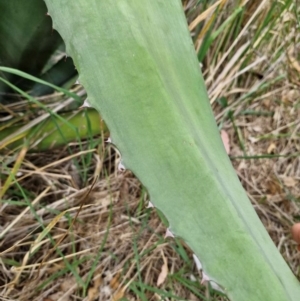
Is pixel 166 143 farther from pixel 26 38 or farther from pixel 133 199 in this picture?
pixel 133 199

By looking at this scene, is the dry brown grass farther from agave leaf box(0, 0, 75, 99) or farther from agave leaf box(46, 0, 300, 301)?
agave leaf box(46, 0, 300, 301)

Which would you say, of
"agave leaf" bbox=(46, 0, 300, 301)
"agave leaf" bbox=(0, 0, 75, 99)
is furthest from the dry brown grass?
"agave leaf" bbox=(46, 0, 300, 301)

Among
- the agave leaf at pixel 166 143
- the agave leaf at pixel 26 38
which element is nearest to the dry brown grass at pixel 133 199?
the agave leaf at pixel 26 38

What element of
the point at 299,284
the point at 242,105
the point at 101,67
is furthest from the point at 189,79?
the point at 242,105

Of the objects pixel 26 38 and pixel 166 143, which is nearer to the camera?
pixel 166 143

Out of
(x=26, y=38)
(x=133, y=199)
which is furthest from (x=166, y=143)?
(x=133, y=199)

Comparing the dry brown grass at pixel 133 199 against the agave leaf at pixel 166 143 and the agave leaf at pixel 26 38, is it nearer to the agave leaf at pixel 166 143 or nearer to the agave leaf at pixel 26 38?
the agave leaf at pixel 26 38

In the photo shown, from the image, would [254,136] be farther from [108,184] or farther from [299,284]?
[299,284]
